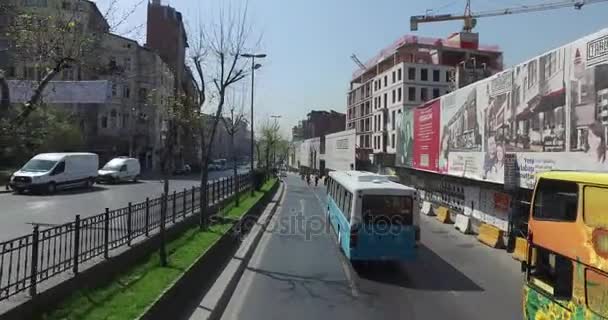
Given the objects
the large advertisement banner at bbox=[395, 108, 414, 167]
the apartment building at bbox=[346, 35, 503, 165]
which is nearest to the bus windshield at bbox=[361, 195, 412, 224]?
the large advertisement banner at bbox=[395, 108, 414, 167]

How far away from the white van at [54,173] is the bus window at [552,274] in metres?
28.8

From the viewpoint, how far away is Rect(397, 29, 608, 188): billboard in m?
13.3

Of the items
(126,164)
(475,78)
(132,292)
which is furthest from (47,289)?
(126,164)

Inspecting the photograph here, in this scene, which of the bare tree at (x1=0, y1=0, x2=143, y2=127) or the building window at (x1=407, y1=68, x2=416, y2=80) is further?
the building window at (x1=407, y1=68, x2=416, y2=80)

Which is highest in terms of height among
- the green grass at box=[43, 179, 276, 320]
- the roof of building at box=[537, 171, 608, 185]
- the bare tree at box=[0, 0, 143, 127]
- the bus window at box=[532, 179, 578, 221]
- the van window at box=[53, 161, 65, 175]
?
the bare tree at box=[0, 0, 143, 127]

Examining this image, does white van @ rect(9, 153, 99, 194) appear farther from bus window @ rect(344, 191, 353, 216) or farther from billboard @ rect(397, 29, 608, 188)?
billboard @ rect(397, 29, 608, 188)

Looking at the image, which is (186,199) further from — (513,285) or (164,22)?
(164,22)

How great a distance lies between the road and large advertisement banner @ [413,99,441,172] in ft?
37.6

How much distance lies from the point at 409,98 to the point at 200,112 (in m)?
65.0

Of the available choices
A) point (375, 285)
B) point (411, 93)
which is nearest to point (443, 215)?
point (375, 285)

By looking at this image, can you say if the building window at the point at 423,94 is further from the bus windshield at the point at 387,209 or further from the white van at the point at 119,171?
the bus windshield at the point at 387,209

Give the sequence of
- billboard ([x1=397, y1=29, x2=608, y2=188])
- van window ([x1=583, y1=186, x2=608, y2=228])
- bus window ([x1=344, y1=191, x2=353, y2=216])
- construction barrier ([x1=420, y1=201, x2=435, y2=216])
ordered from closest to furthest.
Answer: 1. van window ([x1=583, y1=186, x2=608, y2=228])
2. billboard ([x1=397, y1=29, x2=608, y2=188])
3. bus window ([x1=344, y1=191, x2=353, y2=216])
4. construction barrier ([x1=420, y1=201, x2=435, y2=216])

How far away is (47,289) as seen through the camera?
673cm

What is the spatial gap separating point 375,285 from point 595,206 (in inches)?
244
